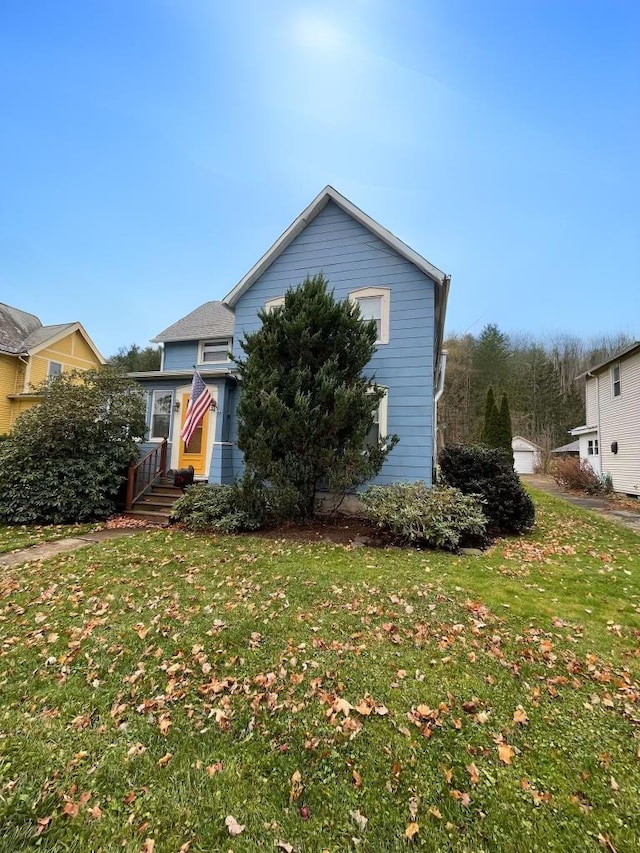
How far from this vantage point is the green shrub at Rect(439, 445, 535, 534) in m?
8.63

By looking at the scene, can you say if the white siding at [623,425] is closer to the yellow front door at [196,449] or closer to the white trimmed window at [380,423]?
the white trimmed window at [380,423]

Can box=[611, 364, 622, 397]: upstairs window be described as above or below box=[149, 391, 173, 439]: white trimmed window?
above

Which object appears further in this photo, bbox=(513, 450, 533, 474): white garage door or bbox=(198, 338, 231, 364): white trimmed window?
bbox=(513, 450, 533, 474): white garage door

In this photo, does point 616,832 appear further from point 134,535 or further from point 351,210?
point 351,210

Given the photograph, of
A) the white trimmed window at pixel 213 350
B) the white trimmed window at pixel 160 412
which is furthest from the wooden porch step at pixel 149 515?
the white trimmed window at pixel 213 350

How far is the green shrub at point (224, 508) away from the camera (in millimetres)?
8031

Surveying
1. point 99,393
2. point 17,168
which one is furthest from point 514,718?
point 17,168

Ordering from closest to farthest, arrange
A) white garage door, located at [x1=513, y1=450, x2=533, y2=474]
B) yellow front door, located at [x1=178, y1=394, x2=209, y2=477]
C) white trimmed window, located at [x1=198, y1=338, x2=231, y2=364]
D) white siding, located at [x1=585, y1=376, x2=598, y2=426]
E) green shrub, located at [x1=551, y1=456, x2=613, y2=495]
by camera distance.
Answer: yellow front door, located at [x1=178, y1=394, x2=209, y2=477] < white trimmed window, located at [x1=198, y1=338, x2=231, y2=364] < green shrub, located at [x1=551, y1=456, x2=613, y2=495] < white siding, located at [x1=585, y1=376, x2=598, y2=426] < white garage door, located at [x1=513, y1=450, x2=533, y2=474]

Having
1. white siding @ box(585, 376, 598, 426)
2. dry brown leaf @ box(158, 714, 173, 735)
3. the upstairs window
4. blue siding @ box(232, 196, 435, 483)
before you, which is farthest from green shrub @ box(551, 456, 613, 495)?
dry brown leaf @ box(158, 714, 173, 735)

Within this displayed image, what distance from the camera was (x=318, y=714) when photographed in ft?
9.14

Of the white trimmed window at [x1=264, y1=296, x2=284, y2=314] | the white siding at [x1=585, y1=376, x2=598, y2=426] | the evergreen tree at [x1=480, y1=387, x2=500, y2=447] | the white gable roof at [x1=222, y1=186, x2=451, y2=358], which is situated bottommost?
the evergreen tree at [x1=480, y1=387, x2=500, y2=447]

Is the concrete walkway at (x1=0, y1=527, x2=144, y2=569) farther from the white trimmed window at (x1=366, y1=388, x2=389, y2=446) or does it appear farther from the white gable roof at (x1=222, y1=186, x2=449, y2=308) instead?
the white gable roof at (x1=222, y1=186, x2=449, y2=308)

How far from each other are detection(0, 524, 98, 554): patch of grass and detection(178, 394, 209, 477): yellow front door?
343 centimetres

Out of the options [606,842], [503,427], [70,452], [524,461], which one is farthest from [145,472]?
[524,461]
